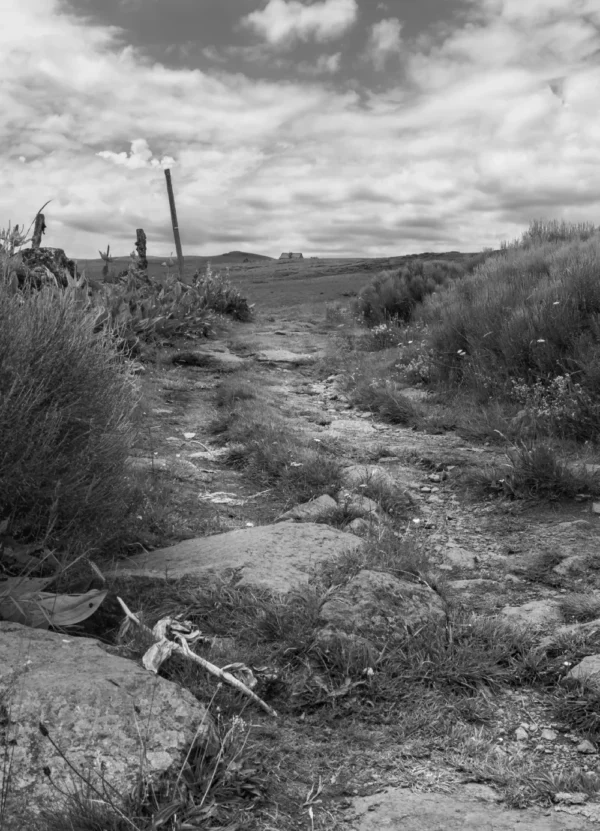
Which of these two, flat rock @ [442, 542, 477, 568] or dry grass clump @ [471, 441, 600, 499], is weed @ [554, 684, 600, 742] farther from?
dry grass clump @ [471, 441, 600, 499]

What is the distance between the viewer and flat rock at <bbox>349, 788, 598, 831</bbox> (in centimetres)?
209

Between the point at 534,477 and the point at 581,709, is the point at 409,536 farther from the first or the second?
the point at 581,709

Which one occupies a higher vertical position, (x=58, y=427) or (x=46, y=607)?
(x=58, y=427)

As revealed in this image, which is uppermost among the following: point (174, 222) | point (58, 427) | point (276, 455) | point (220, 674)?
point (174, 222)

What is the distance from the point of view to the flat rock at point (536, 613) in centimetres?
348

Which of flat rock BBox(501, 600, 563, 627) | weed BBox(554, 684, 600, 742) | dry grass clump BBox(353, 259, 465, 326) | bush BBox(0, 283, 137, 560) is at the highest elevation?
dry grass clump BBox(353, 259, 465, 326)

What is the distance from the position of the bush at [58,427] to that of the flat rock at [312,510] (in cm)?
133

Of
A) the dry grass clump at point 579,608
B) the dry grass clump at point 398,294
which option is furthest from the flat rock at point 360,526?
the dry grass clump at point 398,294

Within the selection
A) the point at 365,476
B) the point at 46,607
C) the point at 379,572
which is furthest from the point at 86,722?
the point at 365,476

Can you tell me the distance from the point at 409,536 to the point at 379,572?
1.30 metres

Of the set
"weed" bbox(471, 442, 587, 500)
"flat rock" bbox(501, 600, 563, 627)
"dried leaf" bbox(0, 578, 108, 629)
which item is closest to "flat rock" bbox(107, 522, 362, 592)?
"dried leaf" bbox(0, 578, 108, 629)

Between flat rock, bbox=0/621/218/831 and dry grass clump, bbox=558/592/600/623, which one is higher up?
flat rock, bbox=0/621/218/831

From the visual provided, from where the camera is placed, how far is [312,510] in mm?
5156

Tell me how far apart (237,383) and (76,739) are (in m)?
7.67
